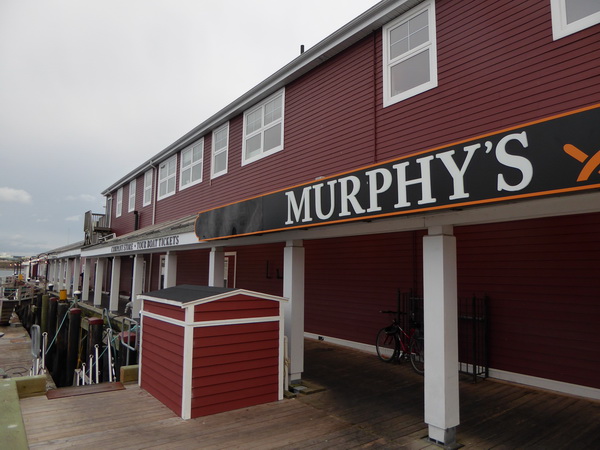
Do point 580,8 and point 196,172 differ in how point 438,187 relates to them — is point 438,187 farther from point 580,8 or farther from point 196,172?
point 196,172

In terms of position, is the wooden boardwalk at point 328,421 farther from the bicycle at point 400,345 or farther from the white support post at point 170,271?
the white support post at point 170,271

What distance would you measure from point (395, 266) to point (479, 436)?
13.6ft

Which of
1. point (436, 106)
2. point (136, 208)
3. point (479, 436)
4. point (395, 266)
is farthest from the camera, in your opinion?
point (136, 208)

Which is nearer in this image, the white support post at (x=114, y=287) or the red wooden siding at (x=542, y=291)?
the red wooden siding at (x=542, y=291)

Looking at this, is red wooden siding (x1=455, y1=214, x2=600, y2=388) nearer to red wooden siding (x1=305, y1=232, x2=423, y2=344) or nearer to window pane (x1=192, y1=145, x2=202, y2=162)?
red wooden siding (x1=305, y1=232, x2=423, y2=344)

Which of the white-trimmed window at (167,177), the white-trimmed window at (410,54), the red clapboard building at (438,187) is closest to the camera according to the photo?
the red clapboard building at (438,187)

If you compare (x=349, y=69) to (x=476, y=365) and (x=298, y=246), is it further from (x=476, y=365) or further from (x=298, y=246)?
(x=476, y=365)

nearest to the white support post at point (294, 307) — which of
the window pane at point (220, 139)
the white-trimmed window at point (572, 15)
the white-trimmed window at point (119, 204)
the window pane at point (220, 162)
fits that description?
the white-trimmed window at point (572, 15)

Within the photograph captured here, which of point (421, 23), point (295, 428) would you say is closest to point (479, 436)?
point (295, 428)

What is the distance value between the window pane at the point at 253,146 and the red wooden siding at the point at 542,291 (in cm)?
664

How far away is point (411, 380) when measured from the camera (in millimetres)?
6637

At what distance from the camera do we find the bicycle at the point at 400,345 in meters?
7.11

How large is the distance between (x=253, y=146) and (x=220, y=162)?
2.08 m

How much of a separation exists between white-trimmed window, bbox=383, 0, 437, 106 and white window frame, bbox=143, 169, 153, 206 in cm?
1400
